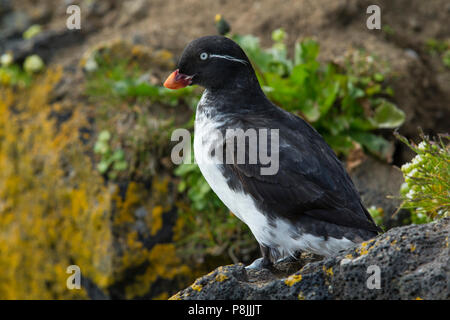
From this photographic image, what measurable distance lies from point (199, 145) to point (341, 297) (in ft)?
5.25

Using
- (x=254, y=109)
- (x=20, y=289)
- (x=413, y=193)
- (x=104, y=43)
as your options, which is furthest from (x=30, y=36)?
(x=413, y=193)

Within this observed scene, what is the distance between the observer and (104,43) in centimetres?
704

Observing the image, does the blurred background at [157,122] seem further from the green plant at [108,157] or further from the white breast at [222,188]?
the white breast at [222,188]

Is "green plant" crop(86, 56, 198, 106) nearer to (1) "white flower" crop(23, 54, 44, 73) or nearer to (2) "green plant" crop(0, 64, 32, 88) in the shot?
(1) "white flower" crop(23, 54, 44, 73)

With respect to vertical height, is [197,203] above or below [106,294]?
above

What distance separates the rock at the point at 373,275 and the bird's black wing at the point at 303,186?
67cm

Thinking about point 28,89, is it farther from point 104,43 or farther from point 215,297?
point 215,297

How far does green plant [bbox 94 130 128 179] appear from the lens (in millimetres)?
6215

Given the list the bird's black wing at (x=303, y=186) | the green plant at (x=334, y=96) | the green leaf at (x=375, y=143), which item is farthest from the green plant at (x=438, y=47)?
the bird's black wing at (x=303, y=186)

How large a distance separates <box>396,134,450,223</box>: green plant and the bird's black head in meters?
1.24

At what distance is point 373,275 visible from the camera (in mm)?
2842

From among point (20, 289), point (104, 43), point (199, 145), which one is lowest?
point (20, 289)

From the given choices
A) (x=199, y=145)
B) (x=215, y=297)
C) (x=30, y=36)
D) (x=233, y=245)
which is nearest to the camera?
(x=215, y=297)

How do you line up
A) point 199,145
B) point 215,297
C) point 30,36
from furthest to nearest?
point 30,36
point 199,145
point 215,297
